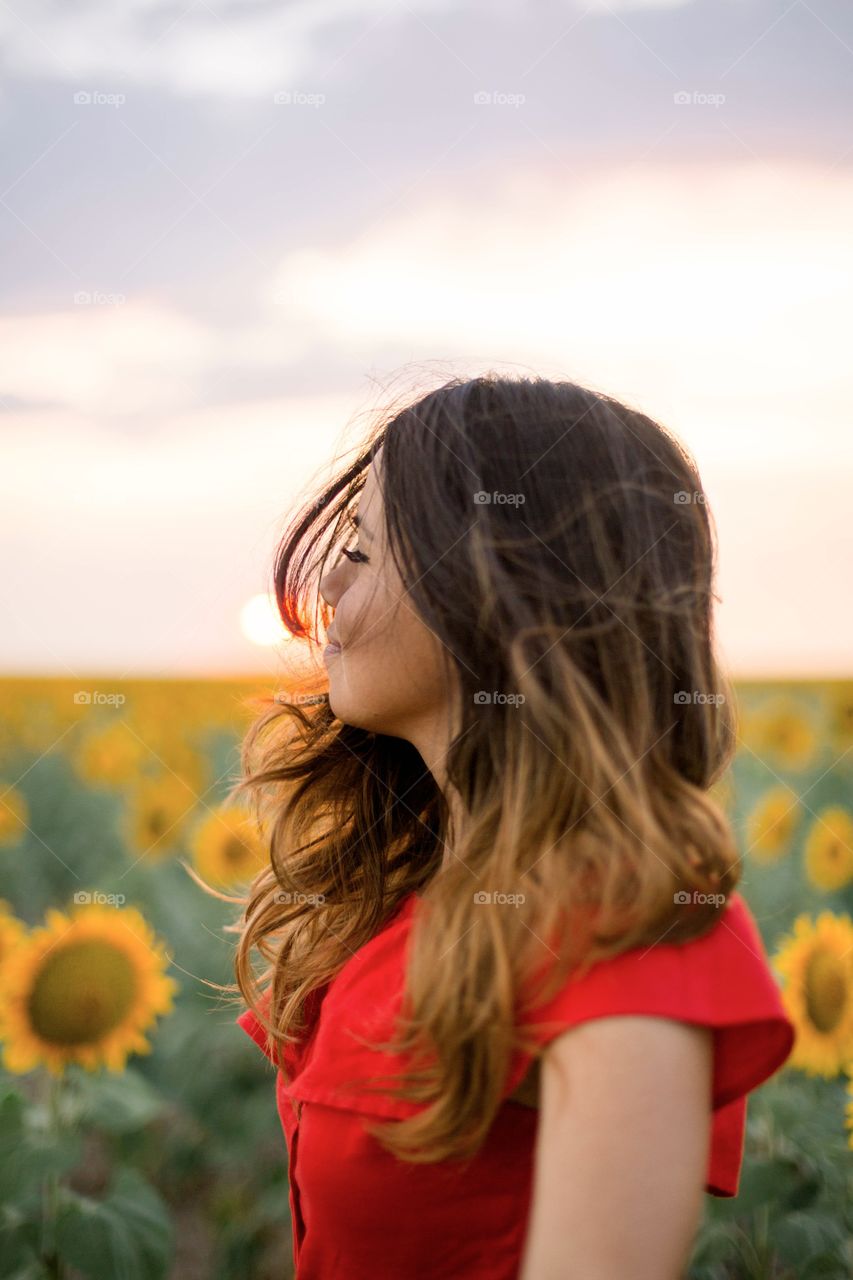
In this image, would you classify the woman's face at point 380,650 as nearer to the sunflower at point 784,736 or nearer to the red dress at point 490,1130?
the red dress at point 490,1130

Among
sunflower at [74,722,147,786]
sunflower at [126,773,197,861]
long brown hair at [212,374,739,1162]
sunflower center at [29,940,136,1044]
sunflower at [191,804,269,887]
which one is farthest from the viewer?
sunflower at [74,722,147,786]

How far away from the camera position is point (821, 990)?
1.87 metres

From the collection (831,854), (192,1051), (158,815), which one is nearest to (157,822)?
(158,815)

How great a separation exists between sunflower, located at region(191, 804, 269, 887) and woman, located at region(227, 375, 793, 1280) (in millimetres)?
1328

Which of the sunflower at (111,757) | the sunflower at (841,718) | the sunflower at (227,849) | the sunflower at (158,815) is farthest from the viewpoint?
the sunflower at (111,757)

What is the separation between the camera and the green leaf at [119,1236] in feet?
5.27

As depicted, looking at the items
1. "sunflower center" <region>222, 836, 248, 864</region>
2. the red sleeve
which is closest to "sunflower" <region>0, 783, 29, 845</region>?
"sunflower center" <region>222, 836, 248, 864</region>

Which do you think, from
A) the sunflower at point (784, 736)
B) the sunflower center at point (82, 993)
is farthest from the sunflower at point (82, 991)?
the sunflower at point (784, 736)

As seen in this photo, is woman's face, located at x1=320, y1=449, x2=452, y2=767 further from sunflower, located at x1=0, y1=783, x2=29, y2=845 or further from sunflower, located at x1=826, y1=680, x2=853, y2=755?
sunflower, located at x1=826, y1=680, x2=853, y2=755

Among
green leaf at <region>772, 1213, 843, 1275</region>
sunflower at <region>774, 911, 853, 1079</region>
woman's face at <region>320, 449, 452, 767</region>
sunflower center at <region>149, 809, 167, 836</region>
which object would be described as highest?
woman's face at <region>320, 449, 452, 767</region>

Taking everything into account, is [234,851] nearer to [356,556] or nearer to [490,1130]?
[356,556]

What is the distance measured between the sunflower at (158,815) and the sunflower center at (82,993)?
1164 mm

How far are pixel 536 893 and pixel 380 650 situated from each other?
30cm

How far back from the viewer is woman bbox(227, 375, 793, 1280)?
2.68ft
